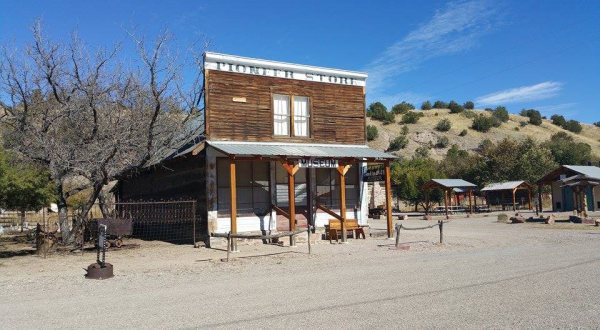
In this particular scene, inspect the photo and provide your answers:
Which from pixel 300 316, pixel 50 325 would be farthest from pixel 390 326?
pixel 50 325

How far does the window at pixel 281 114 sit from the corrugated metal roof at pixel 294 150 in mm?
592

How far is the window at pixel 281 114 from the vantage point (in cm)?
1995

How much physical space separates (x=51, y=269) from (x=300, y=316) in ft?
27.8

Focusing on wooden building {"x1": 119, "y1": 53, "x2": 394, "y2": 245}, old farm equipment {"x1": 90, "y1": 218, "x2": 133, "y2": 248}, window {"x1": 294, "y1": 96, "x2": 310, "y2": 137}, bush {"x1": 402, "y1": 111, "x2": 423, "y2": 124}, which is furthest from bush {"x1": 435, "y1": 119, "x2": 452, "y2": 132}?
old farm equipment {"x1": 90, "y1": 218, "x2": 133, "y2": 248}

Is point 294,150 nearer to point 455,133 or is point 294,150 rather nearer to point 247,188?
point 247,188

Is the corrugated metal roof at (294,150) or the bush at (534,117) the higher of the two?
the bush at (534,117)

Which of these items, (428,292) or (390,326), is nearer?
(390,326)

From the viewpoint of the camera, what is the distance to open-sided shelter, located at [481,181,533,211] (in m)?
45.1

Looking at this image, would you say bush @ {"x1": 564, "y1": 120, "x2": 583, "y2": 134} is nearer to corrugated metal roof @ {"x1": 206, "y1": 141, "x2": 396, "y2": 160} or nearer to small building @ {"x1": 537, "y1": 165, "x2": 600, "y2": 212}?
small building @ {"x1": 537, "y1": 165, "x2": 600, "y2": 212}

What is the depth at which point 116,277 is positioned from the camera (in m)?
11.5

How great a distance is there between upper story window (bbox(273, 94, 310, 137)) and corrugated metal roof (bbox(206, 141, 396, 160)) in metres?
0.54

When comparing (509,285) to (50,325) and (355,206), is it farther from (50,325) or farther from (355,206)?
(355,206)

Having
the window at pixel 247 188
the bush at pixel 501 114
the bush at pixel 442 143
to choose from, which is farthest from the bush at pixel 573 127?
the window at pixel 247 188

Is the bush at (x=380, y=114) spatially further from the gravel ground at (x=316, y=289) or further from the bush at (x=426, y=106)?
the gravel ground at (x=316, y=289)
